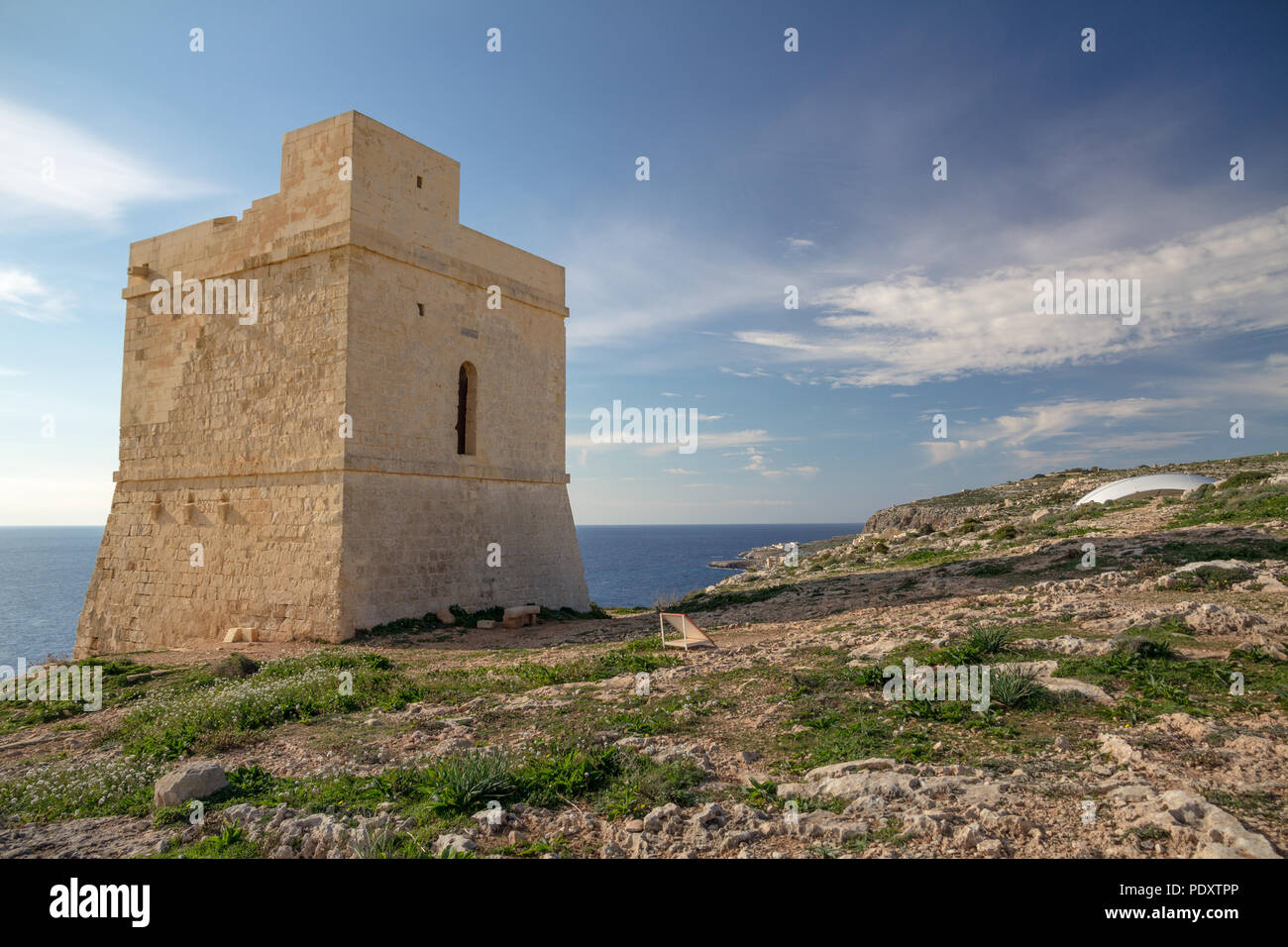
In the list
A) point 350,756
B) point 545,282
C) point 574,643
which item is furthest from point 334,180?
point 350,756

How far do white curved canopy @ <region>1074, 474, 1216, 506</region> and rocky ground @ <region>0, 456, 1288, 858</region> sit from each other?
48.8ft

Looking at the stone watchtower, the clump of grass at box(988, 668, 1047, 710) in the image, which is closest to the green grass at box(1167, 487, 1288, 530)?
the clump of grass at box(988, 668, 1047, 710)

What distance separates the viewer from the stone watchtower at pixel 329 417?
1354cm

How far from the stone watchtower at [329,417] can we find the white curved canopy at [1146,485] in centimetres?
2007

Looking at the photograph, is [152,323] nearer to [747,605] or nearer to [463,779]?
[747,605]

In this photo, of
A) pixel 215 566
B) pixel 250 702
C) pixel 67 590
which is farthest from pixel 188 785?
pixel 67 590

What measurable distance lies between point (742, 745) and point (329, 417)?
11.0 m

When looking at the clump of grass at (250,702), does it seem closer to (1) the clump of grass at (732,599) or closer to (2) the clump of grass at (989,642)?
(2) the clump of grass at (989,642)

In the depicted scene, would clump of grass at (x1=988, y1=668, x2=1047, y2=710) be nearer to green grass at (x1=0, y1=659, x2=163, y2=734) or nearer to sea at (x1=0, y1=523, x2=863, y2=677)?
green grass at (x1=0, y1=659, x2=163, y2=734)

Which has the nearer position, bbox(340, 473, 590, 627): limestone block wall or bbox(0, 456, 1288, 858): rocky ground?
bbox(0, 456, 1288, 858): rocky ground

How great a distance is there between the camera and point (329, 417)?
13.6 metres

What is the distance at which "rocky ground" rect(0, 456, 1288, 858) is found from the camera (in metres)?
4.07

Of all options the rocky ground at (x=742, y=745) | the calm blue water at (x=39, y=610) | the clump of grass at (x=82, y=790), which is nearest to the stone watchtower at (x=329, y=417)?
the rocky ground at (x=742, y=745)
